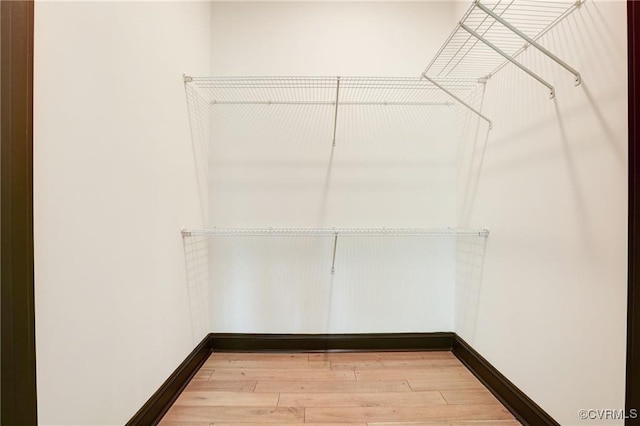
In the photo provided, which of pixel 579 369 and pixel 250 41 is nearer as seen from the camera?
pixel 579 369

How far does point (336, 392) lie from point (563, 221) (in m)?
1.31

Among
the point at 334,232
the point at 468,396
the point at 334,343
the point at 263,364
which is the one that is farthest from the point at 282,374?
the point at 468,396

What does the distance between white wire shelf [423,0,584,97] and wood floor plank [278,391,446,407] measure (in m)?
1.52

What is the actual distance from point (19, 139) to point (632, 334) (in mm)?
1794

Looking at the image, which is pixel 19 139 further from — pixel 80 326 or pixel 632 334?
pixel 632 334

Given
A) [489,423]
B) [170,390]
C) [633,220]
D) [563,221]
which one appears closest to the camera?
[633,220]

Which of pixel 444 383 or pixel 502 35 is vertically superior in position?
pixel 502 35

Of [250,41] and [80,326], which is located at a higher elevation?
[250,41]

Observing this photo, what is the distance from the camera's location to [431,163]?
6.30ft

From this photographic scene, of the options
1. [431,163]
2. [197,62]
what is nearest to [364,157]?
[431,163]

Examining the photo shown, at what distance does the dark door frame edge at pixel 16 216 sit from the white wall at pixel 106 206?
0.03 m

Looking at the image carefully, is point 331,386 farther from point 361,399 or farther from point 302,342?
point 302,342

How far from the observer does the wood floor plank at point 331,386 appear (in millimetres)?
1480

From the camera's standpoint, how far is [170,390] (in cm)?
136
